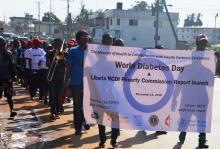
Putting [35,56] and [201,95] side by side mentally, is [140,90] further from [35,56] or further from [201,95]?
[35,56]

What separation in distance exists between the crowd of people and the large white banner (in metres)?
0.50

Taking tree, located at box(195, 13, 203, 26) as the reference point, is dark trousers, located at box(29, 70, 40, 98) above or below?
below

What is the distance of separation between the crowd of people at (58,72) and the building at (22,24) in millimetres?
99362

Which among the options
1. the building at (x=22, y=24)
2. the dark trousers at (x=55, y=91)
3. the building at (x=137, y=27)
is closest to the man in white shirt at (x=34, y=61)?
the dark trousers at (x=55, y=91)

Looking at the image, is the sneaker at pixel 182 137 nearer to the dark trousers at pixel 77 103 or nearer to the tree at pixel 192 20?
the dark trousers at pixel 77 103

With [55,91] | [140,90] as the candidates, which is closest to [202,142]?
[140,90]

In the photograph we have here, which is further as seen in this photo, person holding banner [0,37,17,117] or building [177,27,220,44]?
building [177,27,220,44]

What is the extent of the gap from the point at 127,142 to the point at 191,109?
1.60 metres

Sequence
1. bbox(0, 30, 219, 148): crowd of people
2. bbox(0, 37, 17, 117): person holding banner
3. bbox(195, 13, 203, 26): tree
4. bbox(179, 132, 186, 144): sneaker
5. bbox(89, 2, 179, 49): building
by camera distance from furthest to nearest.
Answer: bbox(195, 13, 203, 26): tree, bbox(89, 2, 179, 49): building, bbox(0, 37, 17, 117): person holding banner, bbox(179, 132, 186, 144): sneaker, bbox(0, 30, 219, 148): crowd of people

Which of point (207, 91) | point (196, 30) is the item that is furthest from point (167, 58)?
point (196, 30)

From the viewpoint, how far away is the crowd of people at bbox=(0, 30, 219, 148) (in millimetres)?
8570

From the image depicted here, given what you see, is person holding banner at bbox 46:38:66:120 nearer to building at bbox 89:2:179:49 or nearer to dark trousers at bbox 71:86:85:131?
dark trousers at bbox 71:86:85:131

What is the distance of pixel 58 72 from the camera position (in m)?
10.9

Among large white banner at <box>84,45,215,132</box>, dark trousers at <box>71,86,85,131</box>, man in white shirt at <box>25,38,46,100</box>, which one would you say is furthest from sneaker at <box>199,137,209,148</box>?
man in white shirt at <box>25,38,46,100</box>
